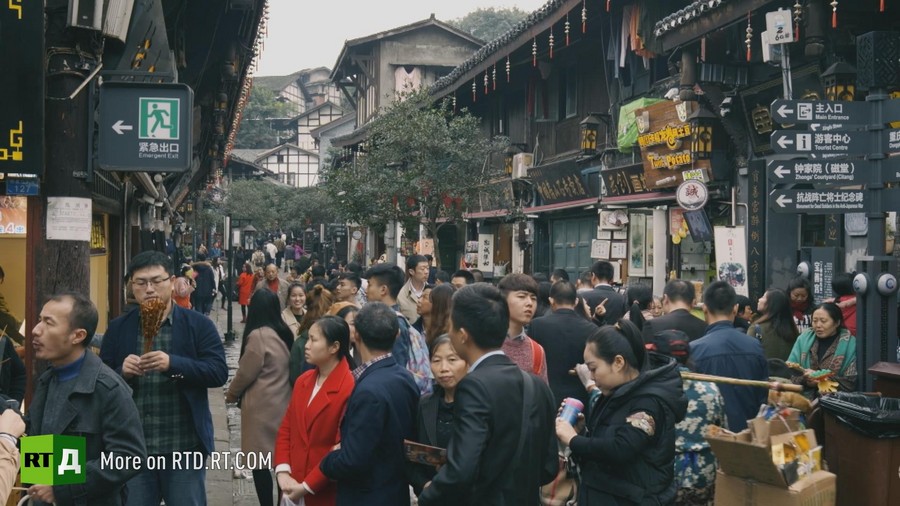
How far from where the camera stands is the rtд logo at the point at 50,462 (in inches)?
170

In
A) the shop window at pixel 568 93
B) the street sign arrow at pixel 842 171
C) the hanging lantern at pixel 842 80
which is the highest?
the shop window at pixel 568 93

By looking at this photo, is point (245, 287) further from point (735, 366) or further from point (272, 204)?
point (272, 204)

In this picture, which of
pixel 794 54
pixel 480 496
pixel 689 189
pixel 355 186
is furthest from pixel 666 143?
pixel 480 496

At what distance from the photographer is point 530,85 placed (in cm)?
2469

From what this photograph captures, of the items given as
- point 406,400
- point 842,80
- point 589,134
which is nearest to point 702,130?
point 842,80

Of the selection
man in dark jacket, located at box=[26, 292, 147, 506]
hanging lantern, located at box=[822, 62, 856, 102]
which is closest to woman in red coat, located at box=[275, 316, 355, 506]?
man in dark jacket, located at box=[26, 292, 147, 506]

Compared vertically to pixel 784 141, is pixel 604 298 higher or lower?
lower

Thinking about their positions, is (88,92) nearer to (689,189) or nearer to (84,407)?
(84,407)

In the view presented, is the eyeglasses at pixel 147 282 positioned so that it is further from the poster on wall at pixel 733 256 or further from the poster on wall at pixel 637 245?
the poster on wall at pixel 637 245

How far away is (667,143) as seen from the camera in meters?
16.3

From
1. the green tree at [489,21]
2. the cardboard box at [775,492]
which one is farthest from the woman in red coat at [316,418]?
the green tree at [489,21]

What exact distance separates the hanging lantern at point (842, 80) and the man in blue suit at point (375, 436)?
8381mm

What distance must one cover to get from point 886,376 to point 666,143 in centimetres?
1021

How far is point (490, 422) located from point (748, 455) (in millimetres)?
1834
